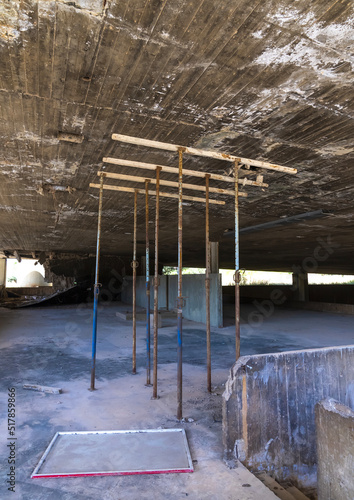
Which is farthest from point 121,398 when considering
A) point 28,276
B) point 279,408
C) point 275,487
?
point 28,276

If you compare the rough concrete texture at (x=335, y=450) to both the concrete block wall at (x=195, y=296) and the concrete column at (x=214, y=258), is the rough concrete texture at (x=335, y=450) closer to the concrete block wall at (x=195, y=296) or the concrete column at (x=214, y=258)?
the concrete block wall at (x=195, y=296)

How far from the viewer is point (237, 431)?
99.3 inches

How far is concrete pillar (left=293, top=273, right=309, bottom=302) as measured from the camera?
661 inches

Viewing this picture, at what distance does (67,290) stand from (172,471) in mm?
14450

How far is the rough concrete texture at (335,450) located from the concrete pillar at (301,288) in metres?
15.2

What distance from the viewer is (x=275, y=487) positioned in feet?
Answer: 7.76

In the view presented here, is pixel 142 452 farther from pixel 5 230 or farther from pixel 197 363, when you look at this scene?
pixel 5 230

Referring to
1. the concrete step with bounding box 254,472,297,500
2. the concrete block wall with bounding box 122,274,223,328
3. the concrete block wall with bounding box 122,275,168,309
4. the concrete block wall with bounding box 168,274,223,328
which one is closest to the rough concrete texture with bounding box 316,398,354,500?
the concrete step with bounding box 254,472,297,500

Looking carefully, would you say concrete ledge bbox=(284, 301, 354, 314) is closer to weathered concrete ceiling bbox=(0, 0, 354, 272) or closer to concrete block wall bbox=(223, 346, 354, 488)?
weathered concrete ceiling bbox=(0, 0, 354, 272)

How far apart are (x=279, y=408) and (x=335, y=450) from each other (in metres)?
0.59

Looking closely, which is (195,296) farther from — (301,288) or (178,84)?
(301,288)

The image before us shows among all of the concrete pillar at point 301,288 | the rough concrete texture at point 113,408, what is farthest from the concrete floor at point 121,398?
the concrete pillar at point 301,288

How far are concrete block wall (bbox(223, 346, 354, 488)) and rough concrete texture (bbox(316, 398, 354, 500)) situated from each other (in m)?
0.43

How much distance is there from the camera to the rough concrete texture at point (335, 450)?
2.07 m
